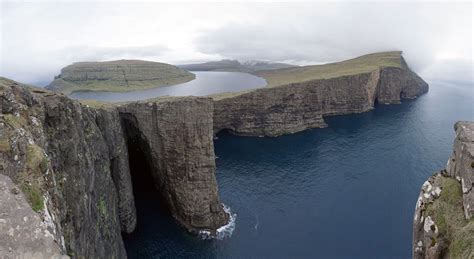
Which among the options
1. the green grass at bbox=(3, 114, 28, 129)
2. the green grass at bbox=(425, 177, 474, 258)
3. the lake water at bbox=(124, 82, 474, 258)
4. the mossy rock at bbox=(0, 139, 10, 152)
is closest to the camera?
the green grass at bbox=(425, 177, 474, 258)

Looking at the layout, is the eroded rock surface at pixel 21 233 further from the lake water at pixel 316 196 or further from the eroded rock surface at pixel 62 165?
the lake water at pixel 316 196

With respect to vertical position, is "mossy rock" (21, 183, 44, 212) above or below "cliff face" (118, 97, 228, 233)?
above

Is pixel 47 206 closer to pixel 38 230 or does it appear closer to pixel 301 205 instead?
pixel 38 230

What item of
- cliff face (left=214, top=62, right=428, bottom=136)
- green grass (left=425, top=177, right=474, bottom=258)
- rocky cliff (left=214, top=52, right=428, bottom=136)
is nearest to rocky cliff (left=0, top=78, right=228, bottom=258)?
green grass (left=425, top=177, right=474, bottom=258)

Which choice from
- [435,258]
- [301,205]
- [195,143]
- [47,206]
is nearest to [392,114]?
[301,205]

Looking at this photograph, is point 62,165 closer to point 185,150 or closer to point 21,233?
point 21,233

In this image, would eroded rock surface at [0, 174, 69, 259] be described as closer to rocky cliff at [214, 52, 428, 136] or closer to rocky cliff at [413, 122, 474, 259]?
rocky cliff at [413, 122, 474, 259]

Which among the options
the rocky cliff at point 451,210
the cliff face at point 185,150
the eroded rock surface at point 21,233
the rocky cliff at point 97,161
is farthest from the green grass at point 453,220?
the cliff face at point 185,150
